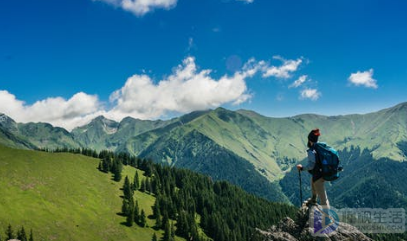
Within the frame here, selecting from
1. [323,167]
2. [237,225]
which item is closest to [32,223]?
[237,225]

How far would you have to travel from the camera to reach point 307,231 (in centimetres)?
2178

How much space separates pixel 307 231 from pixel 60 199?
→ 150 m

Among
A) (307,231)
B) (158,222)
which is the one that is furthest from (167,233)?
(307,231)

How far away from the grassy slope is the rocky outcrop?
116 meters

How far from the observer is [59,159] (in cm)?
19288

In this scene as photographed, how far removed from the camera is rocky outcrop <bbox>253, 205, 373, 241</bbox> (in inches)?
772

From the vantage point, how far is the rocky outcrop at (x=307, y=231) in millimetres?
19609

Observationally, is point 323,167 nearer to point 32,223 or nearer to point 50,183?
point 32,223

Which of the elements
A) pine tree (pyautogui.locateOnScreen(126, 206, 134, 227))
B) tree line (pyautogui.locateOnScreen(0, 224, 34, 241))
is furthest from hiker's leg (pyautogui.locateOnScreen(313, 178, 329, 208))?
pine tree (pyautogui.locateOnScreen(126, 206, 134, 227))

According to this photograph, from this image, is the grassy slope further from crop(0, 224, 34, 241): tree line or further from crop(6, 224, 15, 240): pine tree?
crop(6, 224, 15, 240): pine tree

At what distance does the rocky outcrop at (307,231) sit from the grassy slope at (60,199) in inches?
4571

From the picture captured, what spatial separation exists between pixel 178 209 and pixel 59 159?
7602 cm

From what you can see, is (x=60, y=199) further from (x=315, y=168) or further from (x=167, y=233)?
(x=315, y=168)

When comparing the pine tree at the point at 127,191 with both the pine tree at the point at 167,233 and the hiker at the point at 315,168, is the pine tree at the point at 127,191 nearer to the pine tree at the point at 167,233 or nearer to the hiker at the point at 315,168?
the pine tree at the point at 167,233
